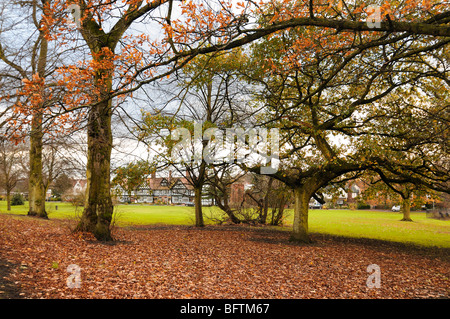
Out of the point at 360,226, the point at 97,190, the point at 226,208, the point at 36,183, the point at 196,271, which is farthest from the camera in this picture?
the point at 360,226

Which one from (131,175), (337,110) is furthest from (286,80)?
(131,175)

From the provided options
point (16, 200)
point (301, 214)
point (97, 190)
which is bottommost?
point (16, 200)

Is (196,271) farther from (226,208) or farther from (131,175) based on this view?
(226,208)

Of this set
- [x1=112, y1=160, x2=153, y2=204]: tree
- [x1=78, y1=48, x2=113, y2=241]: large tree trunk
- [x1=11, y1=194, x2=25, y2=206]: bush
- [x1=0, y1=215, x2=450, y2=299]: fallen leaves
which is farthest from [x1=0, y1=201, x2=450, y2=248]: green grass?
[x1=11, y1=194, x2=25, y2=206]: bush

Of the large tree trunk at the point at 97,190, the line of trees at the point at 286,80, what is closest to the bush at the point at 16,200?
the line of trees at the point at 286,80

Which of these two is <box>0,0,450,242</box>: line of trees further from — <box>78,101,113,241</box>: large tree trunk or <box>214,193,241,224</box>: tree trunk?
<box>214,193,241,224</box>: tree trunk

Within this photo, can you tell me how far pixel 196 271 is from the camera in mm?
7457

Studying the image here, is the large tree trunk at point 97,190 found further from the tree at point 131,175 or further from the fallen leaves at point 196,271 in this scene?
the tree at point 131,175

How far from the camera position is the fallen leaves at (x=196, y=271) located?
18.9 ft

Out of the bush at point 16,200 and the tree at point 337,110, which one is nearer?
the tree at point 337,110

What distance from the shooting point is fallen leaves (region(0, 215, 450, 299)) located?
577 centimetres

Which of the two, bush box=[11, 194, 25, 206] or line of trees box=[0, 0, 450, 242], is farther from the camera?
bush box=[11, 194, 25, 206]

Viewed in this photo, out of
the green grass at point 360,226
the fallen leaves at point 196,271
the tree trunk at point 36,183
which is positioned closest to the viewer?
the fallen leaves at point 196,271
